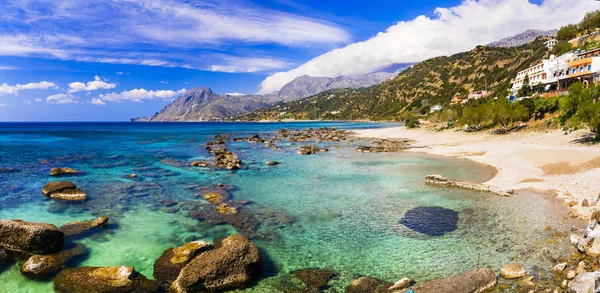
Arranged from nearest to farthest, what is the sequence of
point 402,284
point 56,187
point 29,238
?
point 402,284 < point 29,238 < point 56,187

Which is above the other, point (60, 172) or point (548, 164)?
point (60, 172)

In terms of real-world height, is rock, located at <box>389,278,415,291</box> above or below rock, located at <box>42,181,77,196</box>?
below

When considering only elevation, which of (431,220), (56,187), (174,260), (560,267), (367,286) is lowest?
(431,220)

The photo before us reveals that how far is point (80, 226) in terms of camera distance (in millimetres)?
18297

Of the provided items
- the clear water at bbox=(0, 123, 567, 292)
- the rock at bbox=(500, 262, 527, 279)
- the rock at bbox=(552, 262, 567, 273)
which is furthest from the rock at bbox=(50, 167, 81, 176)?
the rock at bbox=(552, 262, 567, 273)

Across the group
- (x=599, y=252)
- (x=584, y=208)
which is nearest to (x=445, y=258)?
(x=599, y=252)

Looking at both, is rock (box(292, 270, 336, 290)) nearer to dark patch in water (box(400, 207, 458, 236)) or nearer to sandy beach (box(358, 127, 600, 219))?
dark patch in water (box(400, 207, 458, 236))

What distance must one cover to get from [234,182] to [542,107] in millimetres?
56574

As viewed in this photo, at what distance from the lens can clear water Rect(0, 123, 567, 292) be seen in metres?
14.0

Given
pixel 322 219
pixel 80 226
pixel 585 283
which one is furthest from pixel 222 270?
pixel 585 283

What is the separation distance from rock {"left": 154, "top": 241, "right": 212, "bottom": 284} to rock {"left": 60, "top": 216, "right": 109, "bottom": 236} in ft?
20.8

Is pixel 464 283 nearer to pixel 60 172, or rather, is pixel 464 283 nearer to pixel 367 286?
pixel 367 286

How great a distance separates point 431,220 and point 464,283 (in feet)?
27.1

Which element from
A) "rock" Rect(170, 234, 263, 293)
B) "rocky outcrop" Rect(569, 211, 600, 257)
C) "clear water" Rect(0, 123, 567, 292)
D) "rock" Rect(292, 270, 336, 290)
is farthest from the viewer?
"clear water" Rect(0, 123, 567, 292)
